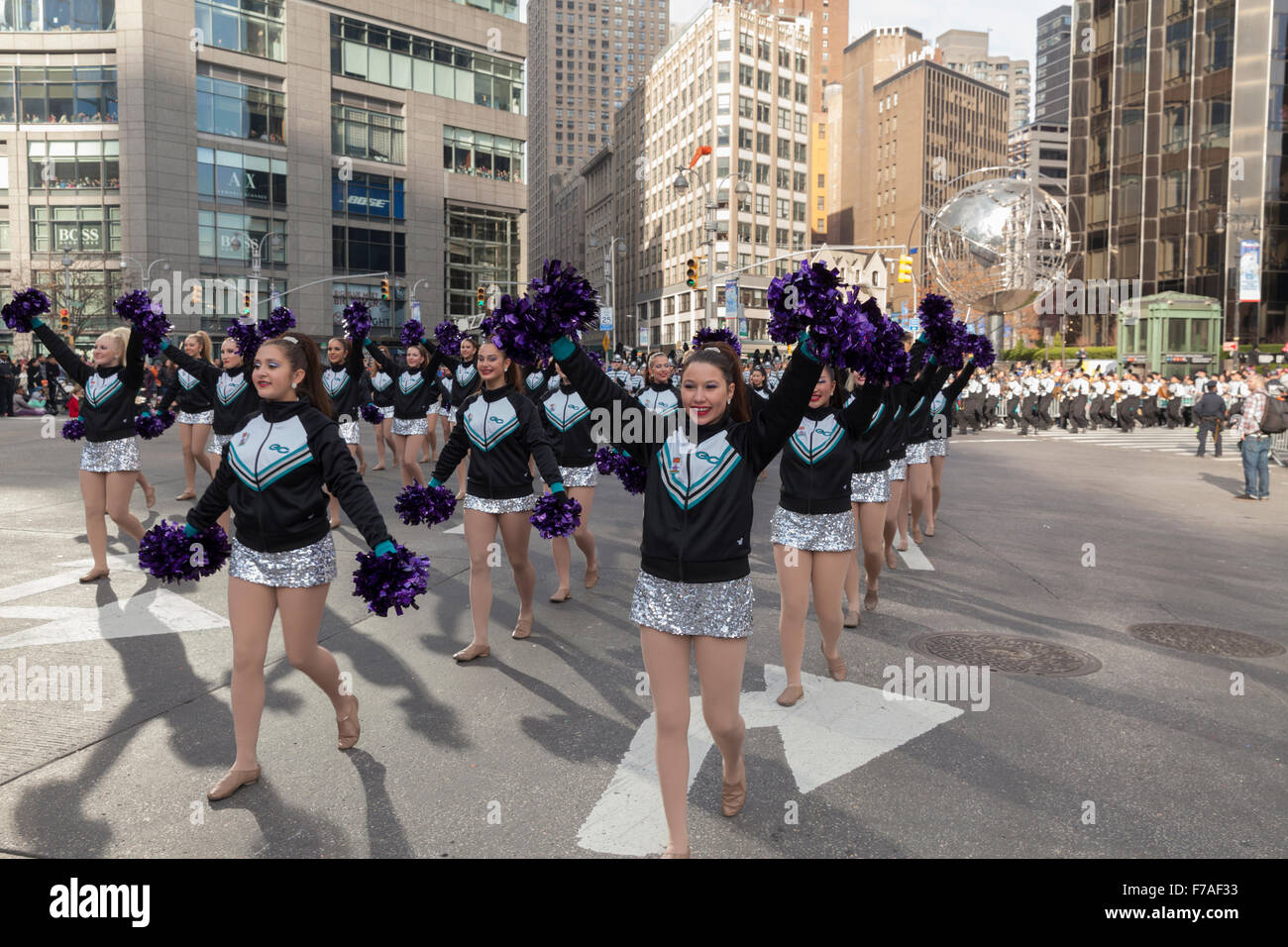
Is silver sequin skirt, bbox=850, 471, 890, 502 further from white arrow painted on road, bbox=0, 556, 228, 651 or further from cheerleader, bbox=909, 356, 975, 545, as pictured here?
white arrow painted on road, bbox=0, 556, 228, 651

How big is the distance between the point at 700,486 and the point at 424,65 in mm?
67167

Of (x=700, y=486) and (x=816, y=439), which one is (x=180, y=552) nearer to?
(x=700, y=486)

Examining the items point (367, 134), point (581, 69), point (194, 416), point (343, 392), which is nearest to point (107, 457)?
point (343, 392)

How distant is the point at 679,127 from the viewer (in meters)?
104

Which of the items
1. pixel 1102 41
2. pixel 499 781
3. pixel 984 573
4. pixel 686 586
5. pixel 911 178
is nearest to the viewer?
pixel 686 586

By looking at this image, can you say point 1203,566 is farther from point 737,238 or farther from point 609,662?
point 737,238

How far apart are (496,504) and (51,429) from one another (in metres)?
21.6

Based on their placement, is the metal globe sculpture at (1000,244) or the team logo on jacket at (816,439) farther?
the metal globe sculpture at (1000,244)

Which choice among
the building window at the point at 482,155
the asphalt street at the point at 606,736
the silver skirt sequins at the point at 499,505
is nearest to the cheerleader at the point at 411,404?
the asphalt street at the point at 606,736

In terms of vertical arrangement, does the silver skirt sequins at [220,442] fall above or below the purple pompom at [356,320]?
below

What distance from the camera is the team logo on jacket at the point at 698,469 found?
3672 mm

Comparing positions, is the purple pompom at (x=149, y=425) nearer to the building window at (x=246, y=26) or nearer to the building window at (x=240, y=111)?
Answer: the building window at (x=240, y=111)

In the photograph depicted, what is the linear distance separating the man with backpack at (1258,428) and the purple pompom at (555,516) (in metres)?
12.9

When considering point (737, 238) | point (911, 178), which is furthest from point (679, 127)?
point (911, 178)
